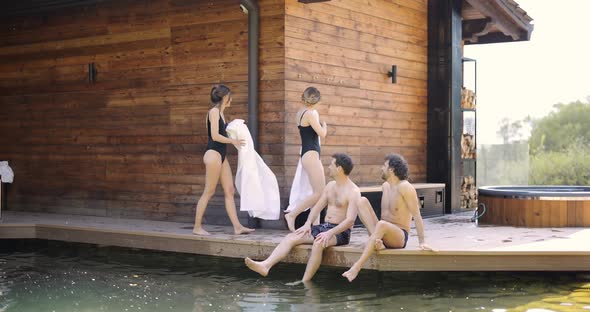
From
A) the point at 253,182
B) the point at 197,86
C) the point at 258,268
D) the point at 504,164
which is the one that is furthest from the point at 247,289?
the point at 504,164

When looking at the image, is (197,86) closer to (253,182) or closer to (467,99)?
(253,182)

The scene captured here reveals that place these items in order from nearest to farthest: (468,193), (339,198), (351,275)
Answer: (351,275) → (339,198) → (468,193)

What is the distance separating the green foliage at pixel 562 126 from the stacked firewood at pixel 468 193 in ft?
52.4

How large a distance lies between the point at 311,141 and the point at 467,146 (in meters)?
4.47

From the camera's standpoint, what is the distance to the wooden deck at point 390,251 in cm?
624

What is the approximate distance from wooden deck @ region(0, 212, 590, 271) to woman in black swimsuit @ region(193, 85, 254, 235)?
214 mm

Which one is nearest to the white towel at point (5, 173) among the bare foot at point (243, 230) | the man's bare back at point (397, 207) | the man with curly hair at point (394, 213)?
the bare foot at point (243, 230)

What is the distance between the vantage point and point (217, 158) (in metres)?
7.53

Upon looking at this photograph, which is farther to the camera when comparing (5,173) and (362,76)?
(5,173)

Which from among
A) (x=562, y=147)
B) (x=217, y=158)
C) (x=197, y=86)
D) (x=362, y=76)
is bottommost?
(x=217, y=158)

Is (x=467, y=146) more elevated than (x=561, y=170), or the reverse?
(x=467, y=146)

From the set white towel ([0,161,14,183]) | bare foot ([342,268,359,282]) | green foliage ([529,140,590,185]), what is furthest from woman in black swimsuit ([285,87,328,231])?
green foliage ([529,140,590,185])

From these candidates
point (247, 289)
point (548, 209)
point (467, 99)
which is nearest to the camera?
point (247, 289)

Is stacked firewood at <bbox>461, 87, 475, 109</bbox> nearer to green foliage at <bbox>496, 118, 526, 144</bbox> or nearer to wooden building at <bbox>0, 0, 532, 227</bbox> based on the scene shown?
wooden building at <bbox>0, 0, 532, 227</bbox>
